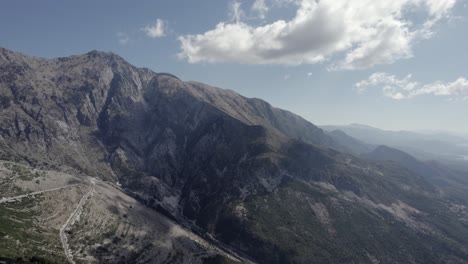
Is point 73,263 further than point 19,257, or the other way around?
point 73,263

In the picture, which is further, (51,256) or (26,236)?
(26,236)

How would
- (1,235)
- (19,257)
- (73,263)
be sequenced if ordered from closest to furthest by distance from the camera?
(19,257), (1,235), (73,263)

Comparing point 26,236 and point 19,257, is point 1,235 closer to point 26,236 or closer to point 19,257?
point 26,236

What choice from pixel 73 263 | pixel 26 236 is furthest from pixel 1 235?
pixel 73 263

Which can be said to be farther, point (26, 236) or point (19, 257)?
point (26, 236)

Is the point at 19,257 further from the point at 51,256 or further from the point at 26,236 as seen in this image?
the point at 26,236

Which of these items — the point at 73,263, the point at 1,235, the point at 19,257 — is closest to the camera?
the point at 19,257

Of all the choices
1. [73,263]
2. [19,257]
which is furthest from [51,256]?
[19,257]

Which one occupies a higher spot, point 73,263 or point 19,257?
point 19,257
